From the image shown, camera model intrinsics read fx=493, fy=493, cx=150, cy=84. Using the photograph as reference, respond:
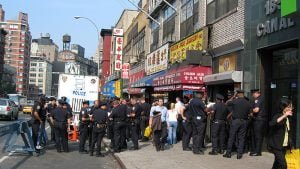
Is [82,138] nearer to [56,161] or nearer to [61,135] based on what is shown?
[61,135]

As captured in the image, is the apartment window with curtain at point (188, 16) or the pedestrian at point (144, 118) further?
the apartment window with curtain at point (188, 16)

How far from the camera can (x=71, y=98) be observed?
2427 centimetres

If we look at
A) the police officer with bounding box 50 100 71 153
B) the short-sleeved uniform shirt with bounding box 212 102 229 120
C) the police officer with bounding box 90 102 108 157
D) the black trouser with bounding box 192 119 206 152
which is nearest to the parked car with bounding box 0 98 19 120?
the police officer with bounding box 50 100 71 153

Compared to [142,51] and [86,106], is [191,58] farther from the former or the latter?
[142,51]

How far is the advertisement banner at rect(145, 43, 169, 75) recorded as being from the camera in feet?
89.8

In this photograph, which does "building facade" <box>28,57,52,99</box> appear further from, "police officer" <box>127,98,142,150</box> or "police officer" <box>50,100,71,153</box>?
"police officer" <box>50,100,71,153</box>

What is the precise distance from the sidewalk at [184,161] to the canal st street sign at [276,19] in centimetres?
345

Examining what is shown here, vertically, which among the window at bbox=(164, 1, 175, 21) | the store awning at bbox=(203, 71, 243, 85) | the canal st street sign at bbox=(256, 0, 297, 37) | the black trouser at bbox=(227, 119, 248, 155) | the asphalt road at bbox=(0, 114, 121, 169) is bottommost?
the asphalt road at bbox=(0, 114, 121, 169)

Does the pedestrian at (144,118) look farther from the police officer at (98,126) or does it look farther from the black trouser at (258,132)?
the black trouser at (258,132)

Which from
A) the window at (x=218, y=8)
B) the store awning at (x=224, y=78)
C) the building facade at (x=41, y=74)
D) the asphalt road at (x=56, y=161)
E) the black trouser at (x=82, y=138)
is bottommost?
the asphalt road at (x=56, y=161)

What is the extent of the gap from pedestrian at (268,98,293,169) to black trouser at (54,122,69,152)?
8261 millimetres

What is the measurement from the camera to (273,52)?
1462 centimetres

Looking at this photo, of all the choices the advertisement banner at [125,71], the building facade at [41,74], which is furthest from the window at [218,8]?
the building facade at [41,74]

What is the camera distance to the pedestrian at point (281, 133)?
907 centimetres
